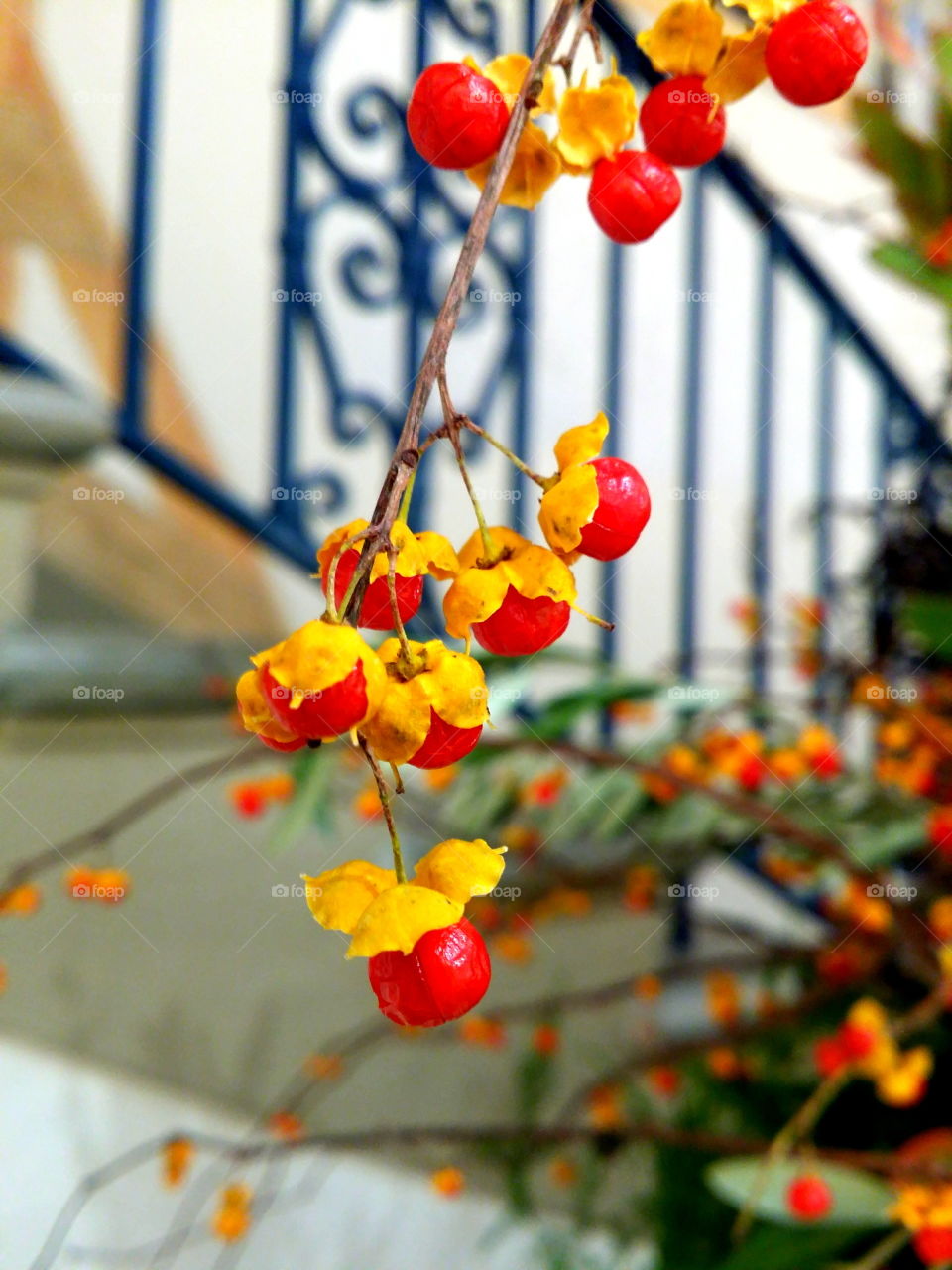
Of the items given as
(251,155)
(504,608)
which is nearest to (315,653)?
(504,608)

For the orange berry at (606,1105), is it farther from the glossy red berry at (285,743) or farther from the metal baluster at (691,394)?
the glossy red berry at (285,743)

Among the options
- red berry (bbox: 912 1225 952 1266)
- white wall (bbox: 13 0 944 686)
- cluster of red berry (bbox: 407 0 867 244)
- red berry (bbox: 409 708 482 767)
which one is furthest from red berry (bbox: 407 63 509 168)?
white wall (bbox: 13 0 944 686)

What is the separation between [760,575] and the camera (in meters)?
1.38

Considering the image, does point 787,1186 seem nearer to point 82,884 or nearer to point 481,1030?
point 481,1030

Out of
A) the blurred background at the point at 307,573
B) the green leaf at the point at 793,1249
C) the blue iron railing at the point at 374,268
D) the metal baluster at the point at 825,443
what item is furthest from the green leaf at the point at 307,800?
the metal baluster at the point at 825,443

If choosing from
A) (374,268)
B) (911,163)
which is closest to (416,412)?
(374,268)

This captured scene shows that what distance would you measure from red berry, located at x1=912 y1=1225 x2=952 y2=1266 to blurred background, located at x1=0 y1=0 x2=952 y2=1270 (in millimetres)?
313

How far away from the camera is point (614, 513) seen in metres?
0.17

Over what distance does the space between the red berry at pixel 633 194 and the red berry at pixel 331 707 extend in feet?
0.42

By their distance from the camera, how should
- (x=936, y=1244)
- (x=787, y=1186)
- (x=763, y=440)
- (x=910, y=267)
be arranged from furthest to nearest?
(x=763, y=440) < (x=910, y=267) < (x=787, y=1186) < (x=936, y=1244)

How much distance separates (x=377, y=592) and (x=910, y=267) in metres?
0.79

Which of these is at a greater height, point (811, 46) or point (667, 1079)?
point (811, 46)

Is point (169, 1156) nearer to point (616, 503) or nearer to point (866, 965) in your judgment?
point (866, 965)

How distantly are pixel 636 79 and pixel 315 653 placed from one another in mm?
1060
